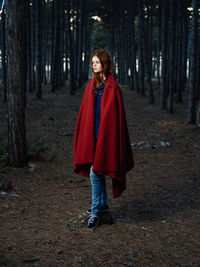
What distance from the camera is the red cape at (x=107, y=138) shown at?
403 centimetres

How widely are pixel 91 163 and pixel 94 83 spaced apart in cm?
109

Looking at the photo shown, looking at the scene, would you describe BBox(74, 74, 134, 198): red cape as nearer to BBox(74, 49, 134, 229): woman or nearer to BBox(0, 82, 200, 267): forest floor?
BBox(74, 49, 134, 229): woman

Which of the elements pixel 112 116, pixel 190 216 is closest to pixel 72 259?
pixel 112 116

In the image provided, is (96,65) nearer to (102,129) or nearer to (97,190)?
(102,129)

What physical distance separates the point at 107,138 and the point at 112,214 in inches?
59.0

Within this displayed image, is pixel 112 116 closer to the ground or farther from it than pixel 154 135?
farther from it

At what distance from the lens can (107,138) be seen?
405 centimetres

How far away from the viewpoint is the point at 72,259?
3.51m

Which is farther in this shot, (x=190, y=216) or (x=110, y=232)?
(x=190, y=216)

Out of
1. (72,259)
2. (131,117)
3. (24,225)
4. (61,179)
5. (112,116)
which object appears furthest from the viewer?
(131,117)

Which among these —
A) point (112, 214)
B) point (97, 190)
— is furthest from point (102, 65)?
point (112, 214)

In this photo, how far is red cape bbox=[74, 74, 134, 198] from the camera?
4.03 meters

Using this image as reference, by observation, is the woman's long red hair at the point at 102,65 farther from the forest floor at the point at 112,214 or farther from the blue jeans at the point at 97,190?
the forest floor at the point at 112,214

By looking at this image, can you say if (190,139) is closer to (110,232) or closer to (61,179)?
(61,179)
